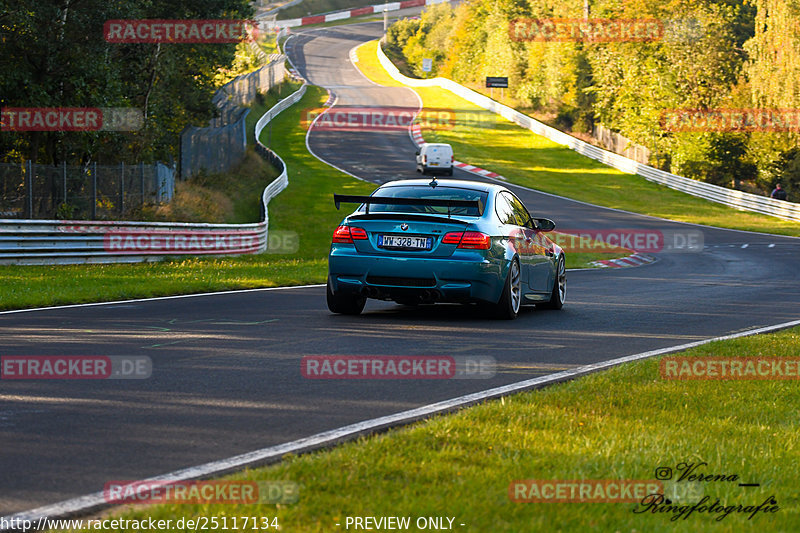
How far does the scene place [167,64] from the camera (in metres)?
30.3

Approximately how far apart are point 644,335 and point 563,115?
2983 inches

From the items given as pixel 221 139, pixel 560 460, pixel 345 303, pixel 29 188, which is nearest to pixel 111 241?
pixel 29 188

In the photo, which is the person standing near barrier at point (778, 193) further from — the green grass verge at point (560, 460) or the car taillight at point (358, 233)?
the green grass verge at point (560, 460)

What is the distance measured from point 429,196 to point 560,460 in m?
7.18

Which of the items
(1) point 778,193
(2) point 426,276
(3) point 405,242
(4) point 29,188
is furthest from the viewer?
(1) point 778,193

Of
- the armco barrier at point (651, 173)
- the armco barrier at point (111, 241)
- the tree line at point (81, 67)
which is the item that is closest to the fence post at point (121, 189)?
the tree line at point (81, 67)

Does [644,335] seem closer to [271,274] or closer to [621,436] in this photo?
[621,436]

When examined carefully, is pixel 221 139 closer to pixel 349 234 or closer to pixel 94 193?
pixel 94 193

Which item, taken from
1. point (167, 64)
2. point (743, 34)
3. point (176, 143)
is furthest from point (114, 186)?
point (743, 34)

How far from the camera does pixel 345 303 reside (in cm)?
1212

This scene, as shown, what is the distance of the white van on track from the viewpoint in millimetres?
53031

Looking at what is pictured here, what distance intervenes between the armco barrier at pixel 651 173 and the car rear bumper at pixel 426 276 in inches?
1619

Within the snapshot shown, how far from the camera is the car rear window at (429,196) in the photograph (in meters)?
11.8

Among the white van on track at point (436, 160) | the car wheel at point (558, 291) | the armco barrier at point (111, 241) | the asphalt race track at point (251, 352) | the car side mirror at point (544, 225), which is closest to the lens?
the asphalt race track at point (251, 352)
